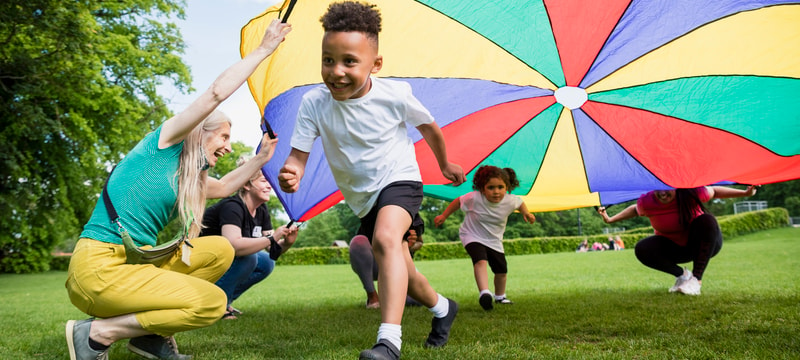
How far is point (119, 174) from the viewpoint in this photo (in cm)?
234

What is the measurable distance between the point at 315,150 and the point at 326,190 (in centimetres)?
33

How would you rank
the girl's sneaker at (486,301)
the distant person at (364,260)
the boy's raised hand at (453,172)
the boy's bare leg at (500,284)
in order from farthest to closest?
the boy's bare leg at (500,284)
the distant person at (364,260)
the girl's sneaker at (486,301)
the boy's raised hand at (453,172)

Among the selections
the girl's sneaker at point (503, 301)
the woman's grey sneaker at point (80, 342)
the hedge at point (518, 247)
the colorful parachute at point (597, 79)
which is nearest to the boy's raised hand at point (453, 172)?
the colorful parachute at point (597, 79)

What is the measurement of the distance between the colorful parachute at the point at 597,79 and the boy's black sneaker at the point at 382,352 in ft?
6.63

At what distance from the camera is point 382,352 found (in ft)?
6.58

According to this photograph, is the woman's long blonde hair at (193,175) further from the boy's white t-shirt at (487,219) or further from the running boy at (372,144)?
the boy's white t-shirt at (487,219)

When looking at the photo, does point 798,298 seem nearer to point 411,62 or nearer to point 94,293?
point 411,62

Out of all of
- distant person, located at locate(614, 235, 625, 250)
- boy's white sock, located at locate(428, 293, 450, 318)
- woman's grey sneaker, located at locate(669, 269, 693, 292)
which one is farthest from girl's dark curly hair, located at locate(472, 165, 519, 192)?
distant person, located at locate(614, 235, 625, 250)

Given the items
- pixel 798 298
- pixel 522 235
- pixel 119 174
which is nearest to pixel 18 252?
pixel 119 174

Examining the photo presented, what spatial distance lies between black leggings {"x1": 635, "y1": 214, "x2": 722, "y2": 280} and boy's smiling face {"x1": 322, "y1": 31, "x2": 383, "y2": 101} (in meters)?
3.38

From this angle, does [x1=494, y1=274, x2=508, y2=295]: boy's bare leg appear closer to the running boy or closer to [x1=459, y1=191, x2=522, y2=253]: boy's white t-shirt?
[x1=459, y1=191, x2=522, y2=253]: boy's white t-shirt

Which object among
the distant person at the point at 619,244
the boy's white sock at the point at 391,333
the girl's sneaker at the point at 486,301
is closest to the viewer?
the boy's white sock at the point at 391,333

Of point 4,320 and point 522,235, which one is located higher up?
point 4,320

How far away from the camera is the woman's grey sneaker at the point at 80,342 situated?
A: 2156 mm
